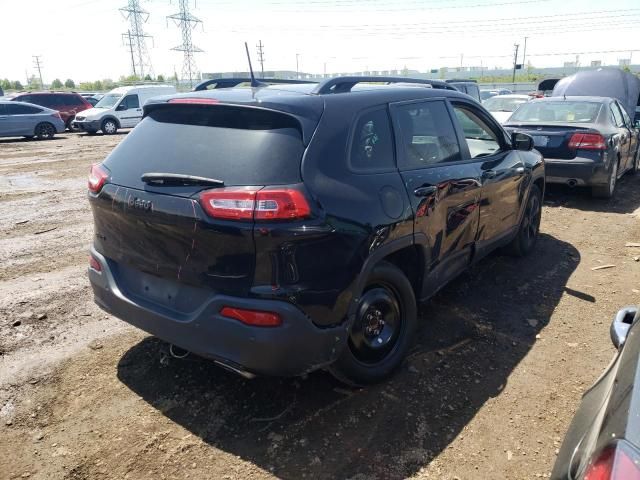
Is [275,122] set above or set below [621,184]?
above

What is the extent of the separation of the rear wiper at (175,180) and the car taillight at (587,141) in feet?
22.4

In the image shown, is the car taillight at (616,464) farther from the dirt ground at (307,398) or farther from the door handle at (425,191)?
the door handle at (425,191)

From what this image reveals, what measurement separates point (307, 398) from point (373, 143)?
161cm

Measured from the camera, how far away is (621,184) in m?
9.69

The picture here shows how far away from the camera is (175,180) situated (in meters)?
2.63

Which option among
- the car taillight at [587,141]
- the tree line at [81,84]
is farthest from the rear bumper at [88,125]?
the tree line at [81,84]

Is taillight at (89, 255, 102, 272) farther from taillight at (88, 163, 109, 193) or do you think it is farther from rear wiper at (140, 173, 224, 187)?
rear wiper at (140, 173, 224, 187)

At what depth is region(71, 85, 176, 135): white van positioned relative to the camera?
22.0m

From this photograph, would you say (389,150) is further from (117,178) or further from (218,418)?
(218,418)

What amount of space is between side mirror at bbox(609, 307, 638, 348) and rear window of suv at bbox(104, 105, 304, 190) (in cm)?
158

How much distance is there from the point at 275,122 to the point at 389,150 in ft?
2.75

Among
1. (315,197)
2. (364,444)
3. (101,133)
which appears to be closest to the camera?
(315,197)

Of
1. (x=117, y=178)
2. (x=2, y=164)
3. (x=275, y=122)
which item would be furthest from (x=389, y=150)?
(x=2, y=164)

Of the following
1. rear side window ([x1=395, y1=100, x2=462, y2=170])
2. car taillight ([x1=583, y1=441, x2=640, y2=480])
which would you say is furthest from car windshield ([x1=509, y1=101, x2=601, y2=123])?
car taillight ([x1=583, y1=441, x2=640, y2=480])
